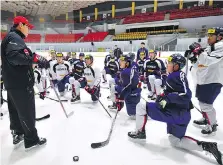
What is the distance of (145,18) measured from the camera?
17359 millimetres

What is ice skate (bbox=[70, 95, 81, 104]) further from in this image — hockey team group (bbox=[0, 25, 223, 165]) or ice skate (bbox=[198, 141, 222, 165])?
ice skate (bbox=[198, 141, 222, 165])

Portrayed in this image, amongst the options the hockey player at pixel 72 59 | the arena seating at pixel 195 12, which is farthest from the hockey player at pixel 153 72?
the arena seating at pixel 195 12

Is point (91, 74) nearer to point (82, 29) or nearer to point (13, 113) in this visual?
point (13, 113)

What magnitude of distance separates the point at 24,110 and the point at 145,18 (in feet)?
55.4

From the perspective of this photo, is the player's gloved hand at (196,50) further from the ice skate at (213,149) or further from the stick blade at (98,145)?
the stick blade at (98,145)

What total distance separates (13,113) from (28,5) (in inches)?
693

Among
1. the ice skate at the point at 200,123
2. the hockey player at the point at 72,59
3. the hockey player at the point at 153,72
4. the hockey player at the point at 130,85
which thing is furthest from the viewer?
the hockey player at the point at 72,59

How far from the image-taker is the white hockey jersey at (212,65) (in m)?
2.44

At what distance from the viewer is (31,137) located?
220 cm

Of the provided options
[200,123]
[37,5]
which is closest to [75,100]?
[200,123]

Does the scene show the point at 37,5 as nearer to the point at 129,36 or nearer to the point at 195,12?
the point at 129,36

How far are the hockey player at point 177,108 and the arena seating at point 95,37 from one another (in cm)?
1636

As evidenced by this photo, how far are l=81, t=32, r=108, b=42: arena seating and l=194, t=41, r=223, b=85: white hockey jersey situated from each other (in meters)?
16.0

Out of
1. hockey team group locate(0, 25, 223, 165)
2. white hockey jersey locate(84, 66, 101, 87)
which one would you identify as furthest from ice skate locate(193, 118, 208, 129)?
white hockey jersey locate(84, 66, 101, 87)
